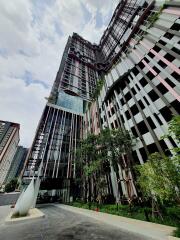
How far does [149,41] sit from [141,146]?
19.9m

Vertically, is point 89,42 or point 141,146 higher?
point 89,42

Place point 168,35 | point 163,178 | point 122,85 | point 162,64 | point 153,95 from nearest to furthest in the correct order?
point 163,178 < point 153,95 < point 162,64 < point 168,35 < point 122,85

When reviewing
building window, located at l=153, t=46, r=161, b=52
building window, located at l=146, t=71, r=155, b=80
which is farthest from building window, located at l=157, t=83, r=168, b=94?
building window, located at l=153, t=46, r=161, b=52

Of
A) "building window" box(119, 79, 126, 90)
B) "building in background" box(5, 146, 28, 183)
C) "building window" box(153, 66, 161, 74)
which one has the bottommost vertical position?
"building window" box(153, 66, 161, 74)

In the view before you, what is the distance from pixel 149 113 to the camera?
18.5 m

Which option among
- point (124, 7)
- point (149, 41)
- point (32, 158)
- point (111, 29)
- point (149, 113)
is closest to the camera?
point (149, 113)

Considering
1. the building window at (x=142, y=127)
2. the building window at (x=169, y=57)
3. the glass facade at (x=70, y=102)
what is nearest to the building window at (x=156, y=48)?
the building window at (x=169, y=57)

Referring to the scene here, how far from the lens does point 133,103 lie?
22.1 metres

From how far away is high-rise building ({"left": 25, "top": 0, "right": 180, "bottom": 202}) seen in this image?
690 inches

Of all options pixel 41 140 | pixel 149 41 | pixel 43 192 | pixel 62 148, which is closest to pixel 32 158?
pixel 41 140

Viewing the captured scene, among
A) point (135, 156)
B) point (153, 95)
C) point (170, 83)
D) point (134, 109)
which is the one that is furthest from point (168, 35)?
point (135, 156)

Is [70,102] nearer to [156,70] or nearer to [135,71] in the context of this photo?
[135,71]

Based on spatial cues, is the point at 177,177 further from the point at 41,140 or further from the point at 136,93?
the point at 41,140

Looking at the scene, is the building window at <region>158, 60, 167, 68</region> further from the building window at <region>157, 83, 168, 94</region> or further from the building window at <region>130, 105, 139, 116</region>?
the building window at <region>130, 105, 139, 116</region>
